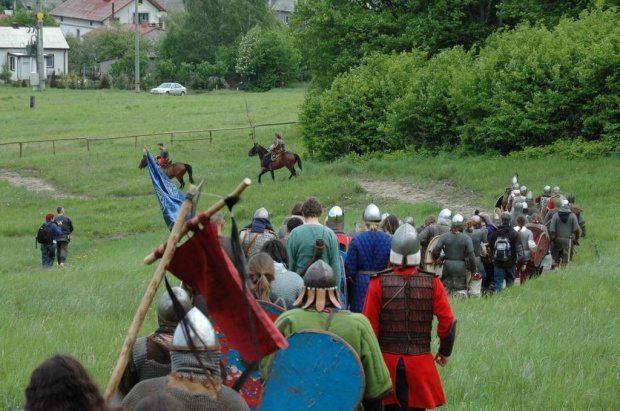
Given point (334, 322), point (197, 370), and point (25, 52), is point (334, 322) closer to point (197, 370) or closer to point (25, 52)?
point (197, 370)

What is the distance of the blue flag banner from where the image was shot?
1039cm

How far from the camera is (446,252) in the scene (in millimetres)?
14406

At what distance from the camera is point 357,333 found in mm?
6148

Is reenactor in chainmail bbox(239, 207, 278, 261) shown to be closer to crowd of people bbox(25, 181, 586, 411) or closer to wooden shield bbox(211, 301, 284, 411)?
crowd of people bbox(25, 181, 586, 411)

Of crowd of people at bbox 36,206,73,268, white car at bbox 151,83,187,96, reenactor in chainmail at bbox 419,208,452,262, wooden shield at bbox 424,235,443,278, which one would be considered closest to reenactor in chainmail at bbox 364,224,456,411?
wooden shield at bbox 424,235,443,278

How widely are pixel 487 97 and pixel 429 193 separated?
485 cm

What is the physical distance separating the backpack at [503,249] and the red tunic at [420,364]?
29.8ft

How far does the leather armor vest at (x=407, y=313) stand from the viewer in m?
7.13

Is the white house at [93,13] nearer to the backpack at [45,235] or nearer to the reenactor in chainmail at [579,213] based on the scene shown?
the backpack at [45,235]

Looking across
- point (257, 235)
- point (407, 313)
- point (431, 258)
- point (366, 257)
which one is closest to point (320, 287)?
point (407, 313)

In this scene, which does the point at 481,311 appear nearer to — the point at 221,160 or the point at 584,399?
the point at 584,399

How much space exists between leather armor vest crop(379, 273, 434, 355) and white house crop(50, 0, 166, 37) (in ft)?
394

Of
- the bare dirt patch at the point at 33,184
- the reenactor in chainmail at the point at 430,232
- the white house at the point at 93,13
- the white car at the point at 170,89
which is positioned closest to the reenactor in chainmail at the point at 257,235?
the reenactor in chainmail at the point at 430,232

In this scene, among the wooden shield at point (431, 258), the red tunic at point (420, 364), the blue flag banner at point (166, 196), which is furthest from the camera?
the wooden shield at point (431, 258)
